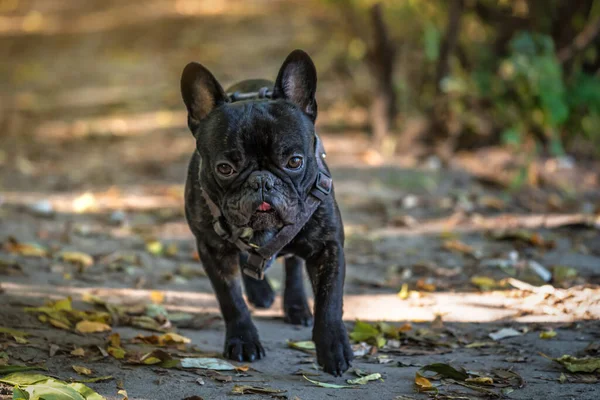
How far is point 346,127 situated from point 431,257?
4.39 meters

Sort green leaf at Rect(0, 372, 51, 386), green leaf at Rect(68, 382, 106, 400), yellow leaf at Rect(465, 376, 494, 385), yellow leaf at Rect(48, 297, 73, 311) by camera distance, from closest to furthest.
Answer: green leaf at Rect(68, 382, 106, 400) → green leaf at Rect(0, 372, 51, 386) → yellow leaf at Rect(465, 376, 494, 385) → yellow leaf at Rect(48, 297, 73, 311)

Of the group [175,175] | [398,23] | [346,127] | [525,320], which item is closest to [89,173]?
[175,175]

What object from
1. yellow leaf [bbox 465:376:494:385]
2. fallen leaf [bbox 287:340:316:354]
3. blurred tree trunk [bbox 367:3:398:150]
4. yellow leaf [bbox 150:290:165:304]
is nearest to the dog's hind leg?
yellow leaf [bbox 150:290:165:304]

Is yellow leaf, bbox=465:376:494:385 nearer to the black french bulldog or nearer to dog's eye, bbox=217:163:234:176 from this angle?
the black french bulldog

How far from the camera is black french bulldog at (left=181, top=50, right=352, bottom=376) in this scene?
4121mm

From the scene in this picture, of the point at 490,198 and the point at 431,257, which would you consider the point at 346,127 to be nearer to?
the point at 490,198

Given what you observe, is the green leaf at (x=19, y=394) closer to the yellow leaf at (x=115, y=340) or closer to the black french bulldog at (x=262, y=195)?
the yellow leaf at (x=115, y=340)

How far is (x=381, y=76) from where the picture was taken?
986cm

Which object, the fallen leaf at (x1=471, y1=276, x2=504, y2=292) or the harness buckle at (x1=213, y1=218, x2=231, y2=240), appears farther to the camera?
the fallen leaf at (x1=471, y1=276, x2=504, y2=292)

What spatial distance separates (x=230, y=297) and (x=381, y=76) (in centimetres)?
575

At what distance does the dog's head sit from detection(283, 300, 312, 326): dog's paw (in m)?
1.30

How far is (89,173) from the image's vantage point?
9547mm

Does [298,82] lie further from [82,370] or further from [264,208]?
[82,370]

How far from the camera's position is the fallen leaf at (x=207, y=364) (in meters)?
4.25
